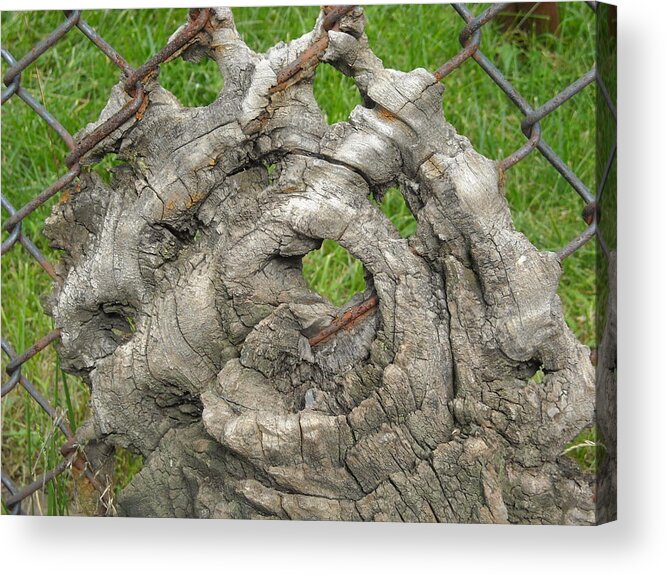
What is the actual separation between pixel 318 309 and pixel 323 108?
68cm

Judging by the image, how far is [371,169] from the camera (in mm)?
1483

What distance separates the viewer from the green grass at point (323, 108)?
1932 millimetres

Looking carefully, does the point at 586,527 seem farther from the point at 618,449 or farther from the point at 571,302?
the point at 571,302

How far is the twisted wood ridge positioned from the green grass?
0.35 m

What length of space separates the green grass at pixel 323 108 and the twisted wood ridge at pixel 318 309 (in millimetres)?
346

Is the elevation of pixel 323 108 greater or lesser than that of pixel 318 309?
greater

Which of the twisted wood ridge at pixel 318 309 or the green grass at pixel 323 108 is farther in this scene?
the green grass at pixel 323 108

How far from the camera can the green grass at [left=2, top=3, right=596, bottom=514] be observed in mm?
1932

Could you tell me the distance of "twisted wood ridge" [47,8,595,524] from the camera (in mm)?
1469

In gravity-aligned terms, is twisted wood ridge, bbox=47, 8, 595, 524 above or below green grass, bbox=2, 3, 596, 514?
below

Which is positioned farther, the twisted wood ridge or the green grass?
the green grass

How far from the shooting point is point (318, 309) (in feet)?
5.01

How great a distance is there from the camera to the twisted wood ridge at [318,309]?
147 cm

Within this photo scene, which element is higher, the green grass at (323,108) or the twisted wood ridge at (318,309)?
the green grass at (323,108)
